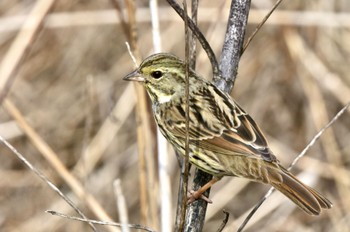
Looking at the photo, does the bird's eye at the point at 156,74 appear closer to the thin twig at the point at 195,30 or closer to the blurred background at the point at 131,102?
the thin twig at the point at 195,30

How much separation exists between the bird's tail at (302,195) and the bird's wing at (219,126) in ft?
0.72

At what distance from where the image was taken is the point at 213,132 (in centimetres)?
331

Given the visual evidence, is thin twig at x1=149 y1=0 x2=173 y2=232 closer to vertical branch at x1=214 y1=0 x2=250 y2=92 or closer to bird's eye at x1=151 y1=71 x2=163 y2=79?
bird's eye at x1=151 y1=71 x2=163 y2=79

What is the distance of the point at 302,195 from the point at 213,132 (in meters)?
0.57

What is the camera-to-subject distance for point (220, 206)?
5469 mm

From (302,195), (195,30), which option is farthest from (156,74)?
(302,195)

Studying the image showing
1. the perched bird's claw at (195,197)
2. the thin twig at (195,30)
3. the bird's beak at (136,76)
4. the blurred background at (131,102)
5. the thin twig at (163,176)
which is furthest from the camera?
the blurred background at (131,102)

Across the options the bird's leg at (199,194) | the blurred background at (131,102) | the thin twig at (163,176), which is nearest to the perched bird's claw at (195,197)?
the bird's leg at (199,194)

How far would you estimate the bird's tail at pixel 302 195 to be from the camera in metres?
2.94

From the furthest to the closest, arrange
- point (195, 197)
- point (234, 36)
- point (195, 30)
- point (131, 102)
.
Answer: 1. point (131, 102)
2. point (234, 36)
3. point (195, 197)
4. point (195, 30)

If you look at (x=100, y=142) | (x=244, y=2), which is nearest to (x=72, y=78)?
(x=100, y=142)

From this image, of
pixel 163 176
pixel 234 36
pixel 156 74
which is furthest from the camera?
pixel 163 176

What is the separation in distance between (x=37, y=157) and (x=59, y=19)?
1.35m

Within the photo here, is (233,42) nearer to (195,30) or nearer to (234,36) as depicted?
(234,36)
